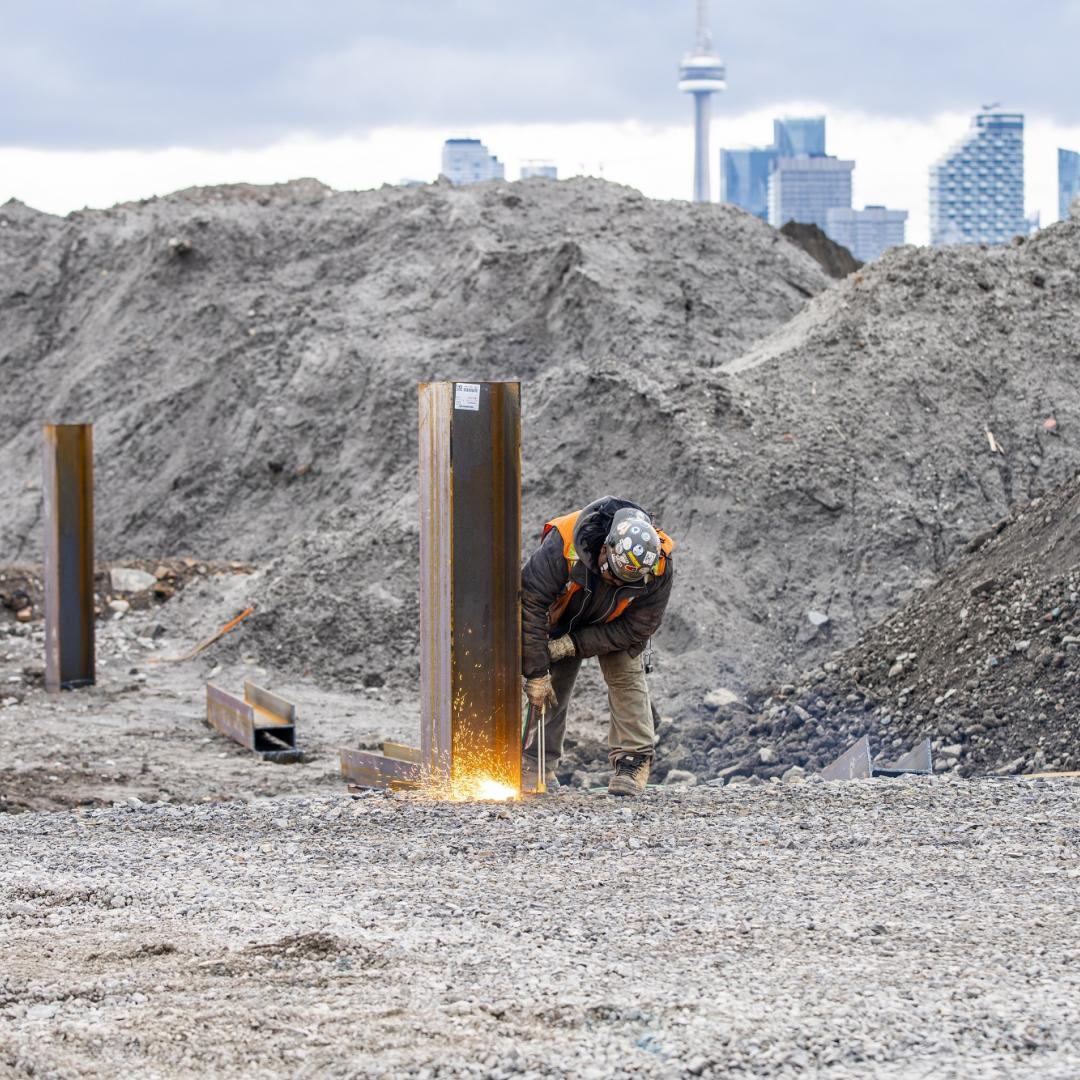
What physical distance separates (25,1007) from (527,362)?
1679 cm

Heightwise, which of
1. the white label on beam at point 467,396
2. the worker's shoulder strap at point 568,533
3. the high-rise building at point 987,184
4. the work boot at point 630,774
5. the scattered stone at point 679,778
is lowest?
the scattered stone at point 679,778

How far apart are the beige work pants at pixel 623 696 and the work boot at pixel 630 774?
0.10ft

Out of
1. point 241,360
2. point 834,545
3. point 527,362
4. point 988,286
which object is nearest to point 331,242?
point 241,360

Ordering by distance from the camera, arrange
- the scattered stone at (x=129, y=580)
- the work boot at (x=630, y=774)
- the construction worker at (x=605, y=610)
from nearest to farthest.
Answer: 1. the construction worker at (x=605, y=610)
2. the work boot at (x=630, y=774)
3. the scattered stone at (x=129, y=580)

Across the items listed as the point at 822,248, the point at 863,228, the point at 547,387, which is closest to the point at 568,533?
the point at 547,387

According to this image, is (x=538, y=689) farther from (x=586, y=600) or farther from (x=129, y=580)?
(x=129, y=580)

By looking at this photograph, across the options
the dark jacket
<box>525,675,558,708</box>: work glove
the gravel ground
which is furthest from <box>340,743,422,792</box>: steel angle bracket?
the dark jacket

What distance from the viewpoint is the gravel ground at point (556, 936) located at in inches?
156

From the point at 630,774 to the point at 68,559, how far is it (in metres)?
6.85

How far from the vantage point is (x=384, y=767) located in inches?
332

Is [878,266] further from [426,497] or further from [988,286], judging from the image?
[426,497]

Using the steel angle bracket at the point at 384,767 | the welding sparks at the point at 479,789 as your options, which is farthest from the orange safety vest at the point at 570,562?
the steel angle bracket at the point at 384,767

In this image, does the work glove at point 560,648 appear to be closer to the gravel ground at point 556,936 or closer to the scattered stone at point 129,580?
the gravel ground at point 556,936

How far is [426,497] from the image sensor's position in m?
7.27
